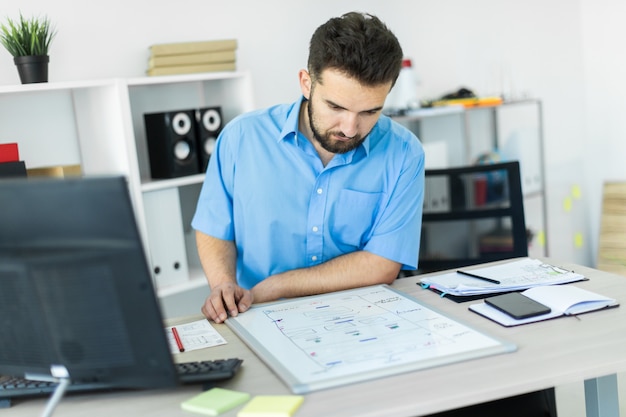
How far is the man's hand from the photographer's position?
5.67 ft

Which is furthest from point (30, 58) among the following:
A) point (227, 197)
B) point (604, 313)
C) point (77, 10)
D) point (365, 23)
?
point (604, 313)

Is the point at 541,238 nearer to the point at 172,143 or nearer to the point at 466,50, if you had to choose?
the point at 466,50

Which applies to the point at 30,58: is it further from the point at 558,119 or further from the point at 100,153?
the point at 558,119

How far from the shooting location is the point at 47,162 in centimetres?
304

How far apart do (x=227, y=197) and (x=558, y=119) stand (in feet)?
10.6

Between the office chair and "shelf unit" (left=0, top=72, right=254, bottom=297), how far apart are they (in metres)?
1.06

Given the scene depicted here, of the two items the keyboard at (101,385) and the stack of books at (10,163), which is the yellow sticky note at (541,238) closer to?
the stack of books at (10,163)

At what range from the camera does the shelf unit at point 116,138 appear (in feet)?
9.45

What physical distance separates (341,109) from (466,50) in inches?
Result: 102

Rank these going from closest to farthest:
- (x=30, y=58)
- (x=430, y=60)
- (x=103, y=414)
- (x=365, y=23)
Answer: (x=103, y=414) < (x=365, y=23) < (x=30, y=58) < (x=430, y=60)

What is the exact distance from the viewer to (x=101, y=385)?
4.23ft

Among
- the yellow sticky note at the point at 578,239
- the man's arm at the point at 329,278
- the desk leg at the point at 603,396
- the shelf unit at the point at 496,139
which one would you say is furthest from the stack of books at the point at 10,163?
the yellow sticky note at the point at 578,239

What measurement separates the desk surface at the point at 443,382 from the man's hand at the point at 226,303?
0.74 ft

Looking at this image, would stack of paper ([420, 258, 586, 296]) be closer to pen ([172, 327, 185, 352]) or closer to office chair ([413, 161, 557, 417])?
office chair ([413, 161, 557, 417])
